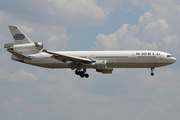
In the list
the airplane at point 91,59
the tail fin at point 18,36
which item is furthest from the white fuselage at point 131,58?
the tail fin at point 18,36

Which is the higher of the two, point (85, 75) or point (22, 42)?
point (22, 42)

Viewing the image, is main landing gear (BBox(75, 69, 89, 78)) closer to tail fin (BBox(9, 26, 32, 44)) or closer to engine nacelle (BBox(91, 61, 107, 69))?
engine nacelle (BBox(91, 61, 107, 69))

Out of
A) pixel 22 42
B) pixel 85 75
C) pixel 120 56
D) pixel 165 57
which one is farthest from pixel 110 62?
pixel 22 42

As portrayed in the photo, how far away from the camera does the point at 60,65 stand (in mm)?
71688

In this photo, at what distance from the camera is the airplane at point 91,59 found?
222 feet

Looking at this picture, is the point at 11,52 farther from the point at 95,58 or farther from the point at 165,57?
the point at 165,57

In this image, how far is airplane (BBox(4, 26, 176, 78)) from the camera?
67812 mm

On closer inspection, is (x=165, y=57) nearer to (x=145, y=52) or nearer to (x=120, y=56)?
(x=145, y=52)

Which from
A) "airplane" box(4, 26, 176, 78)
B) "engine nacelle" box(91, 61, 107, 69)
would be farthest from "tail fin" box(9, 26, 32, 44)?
"engine nacelle" box(91, 61, 107, 69)

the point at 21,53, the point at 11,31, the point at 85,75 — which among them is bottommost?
the point at 85,75

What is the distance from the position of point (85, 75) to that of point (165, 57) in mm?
18841

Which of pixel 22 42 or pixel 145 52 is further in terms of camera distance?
pixel 22 42

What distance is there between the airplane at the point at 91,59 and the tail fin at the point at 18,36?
7.43ft

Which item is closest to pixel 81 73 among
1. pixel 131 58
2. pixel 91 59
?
pixel 91 59
